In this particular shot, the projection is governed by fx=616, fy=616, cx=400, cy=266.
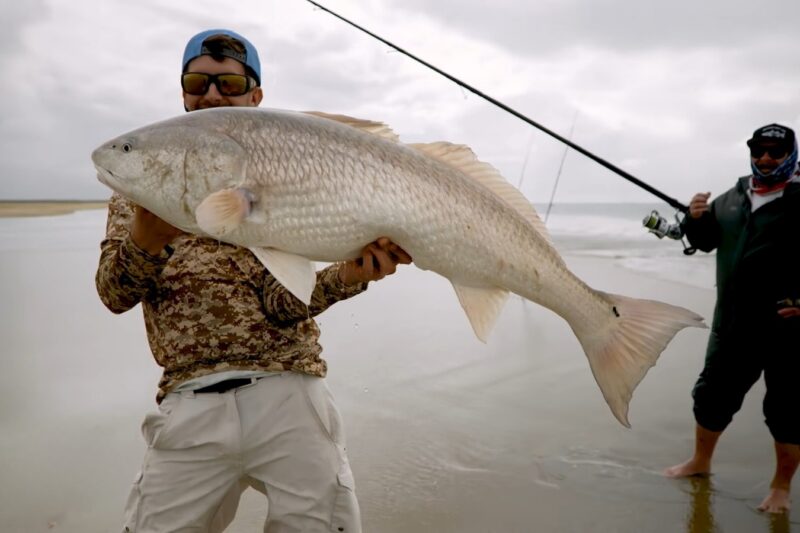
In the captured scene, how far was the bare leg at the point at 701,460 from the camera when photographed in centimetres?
429

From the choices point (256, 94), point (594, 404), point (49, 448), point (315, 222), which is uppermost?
point (256, 94)

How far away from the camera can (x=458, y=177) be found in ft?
7.79

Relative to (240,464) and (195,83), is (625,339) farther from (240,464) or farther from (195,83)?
(195,83)

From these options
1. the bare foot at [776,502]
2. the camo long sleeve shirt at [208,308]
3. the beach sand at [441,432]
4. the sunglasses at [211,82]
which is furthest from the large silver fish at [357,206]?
the bare foot at [776,502]

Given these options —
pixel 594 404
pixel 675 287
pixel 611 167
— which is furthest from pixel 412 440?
pixel 675 287

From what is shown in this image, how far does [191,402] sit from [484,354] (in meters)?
4.79

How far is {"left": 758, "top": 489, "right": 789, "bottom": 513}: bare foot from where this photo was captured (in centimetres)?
384

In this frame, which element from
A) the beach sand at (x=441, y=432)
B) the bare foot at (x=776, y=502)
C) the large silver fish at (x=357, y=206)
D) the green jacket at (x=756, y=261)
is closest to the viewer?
the large silver fish at (x=357, y=206)

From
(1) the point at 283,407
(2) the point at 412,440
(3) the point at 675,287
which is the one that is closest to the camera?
(1) the point at 283,407

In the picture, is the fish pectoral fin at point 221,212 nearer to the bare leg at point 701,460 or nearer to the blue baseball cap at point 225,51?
the blue baseball cap at point 225,51

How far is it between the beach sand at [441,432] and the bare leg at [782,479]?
0.09 m

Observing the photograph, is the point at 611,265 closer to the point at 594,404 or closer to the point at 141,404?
the point at 594,404

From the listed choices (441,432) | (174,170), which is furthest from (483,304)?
(441,432)

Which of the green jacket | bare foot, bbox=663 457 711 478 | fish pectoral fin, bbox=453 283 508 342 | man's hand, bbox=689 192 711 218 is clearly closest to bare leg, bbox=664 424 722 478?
bare foot, bbox=663 457 711 478
